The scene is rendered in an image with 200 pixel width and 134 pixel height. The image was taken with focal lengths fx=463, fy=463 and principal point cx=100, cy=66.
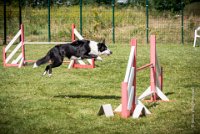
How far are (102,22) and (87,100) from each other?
16.2 meters

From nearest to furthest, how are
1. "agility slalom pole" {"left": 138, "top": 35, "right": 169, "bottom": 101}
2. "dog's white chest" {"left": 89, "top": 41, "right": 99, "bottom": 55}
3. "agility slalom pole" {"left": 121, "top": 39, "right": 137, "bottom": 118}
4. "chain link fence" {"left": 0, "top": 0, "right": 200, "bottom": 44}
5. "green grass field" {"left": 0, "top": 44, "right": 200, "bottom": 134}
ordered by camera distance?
"green grass field" {"left": 0, "top": 44, "right": 200, "bottom": 134} → "agility slalom pole" {"left": 121, "top": 39, "right": 137, "bottom": 118} → "agility slalom pole" {"left": 138, "top": 35, "right": 169, "bottom": 101} → "dog's white chest" {"left": 89, "top": 41, "right": 99, "bottom": 55} → "chain link fence" {"left": 0, "top": 0, "right": 200, "bottom": 44}

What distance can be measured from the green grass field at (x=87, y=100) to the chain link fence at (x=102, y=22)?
893 cm

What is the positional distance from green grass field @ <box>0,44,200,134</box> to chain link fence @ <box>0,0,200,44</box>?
29.3 feet

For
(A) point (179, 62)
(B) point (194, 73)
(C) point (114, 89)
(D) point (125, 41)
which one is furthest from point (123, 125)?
(D) point (125, 41)

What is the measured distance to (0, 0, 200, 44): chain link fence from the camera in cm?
2378

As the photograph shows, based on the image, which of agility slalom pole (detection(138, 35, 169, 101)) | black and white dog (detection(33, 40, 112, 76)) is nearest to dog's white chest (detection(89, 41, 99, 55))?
black and white dog (detection(33, 40, 112, 76))

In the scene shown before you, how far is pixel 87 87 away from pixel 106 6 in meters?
14.9

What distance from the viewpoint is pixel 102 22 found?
80.8 ft

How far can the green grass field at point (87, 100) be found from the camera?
6543 millimetres

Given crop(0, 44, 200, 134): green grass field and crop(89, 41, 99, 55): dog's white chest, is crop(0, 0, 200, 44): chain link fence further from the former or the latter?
crop(89, 41, 99, 55): dog's white chest

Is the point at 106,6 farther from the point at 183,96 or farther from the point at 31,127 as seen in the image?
the point at 31,127

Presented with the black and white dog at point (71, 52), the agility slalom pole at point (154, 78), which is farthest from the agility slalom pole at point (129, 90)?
the black and white dog at point (71, 52)

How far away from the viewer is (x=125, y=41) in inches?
933

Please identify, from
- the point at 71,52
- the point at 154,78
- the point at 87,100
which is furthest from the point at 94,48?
the point at 154,78
